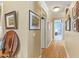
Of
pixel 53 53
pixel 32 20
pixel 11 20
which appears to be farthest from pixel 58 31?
pixel 11 20

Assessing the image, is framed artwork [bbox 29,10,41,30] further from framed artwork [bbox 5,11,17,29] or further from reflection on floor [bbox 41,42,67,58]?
reflection on floor [bbox 41,42,67,58]

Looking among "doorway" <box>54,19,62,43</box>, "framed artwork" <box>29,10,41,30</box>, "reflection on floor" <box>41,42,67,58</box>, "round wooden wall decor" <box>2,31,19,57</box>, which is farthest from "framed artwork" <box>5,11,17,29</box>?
"doorway" <box>54,19,62,43</box>

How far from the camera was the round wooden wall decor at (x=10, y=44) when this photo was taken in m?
3.49

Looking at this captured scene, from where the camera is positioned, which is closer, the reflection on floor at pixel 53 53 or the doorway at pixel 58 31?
the reflection on floor at pixel 53 53

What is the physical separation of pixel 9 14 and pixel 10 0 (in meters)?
0.38

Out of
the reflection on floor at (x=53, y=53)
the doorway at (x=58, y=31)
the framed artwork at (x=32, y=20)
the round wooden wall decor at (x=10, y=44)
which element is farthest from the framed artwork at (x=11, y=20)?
the doorway at (x=58, y=31)

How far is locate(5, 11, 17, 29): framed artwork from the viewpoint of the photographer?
3694mm

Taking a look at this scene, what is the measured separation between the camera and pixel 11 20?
380 cm

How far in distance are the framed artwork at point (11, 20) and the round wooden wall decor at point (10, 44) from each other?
0.21 meters

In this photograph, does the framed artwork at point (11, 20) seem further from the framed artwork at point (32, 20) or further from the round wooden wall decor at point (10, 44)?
the framed artwork at point (32, 20)

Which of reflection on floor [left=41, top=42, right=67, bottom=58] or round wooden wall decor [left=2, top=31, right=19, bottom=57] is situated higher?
round wooden wall decor [left=2, top=31, right=19, bottom=57]

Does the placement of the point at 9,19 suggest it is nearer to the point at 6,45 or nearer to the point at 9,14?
the point at 9,14

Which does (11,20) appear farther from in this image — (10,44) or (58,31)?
(58,31)

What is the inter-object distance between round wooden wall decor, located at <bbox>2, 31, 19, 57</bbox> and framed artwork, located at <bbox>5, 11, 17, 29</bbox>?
212mm
